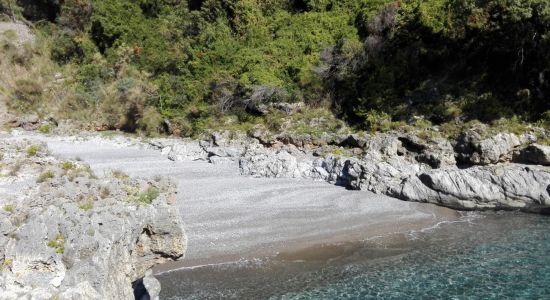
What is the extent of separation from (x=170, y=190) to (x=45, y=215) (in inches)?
147

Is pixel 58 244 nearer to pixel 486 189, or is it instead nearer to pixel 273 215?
pixel 273 215

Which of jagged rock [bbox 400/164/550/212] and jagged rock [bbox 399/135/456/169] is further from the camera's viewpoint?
jagged rock [bbox 399/135/456/169]

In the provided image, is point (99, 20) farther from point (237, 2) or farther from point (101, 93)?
point (237, 2)

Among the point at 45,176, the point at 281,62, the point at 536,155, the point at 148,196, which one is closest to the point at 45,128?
the point at 281,62

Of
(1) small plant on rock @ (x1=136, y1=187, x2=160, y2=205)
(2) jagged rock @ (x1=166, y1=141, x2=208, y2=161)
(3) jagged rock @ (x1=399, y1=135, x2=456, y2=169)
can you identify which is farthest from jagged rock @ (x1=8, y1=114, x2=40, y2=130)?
(3) jagged rock @ (x1=399, y1=135, x2=456, y2=169)

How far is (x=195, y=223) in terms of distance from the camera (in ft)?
52.5

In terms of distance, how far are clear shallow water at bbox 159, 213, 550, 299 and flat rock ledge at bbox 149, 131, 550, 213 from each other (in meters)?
2.69

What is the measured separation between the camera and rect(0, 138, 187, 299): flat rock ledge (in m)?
6.73

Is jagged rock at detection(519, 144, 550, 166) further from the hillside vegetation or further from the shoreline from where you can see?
the shoreline

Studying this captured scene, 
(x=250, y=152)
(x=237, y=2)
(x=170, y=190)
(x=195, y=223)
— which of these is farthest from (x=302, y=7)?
(x=170, y=190)

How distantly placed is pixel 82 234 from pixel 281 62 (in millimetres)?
26548

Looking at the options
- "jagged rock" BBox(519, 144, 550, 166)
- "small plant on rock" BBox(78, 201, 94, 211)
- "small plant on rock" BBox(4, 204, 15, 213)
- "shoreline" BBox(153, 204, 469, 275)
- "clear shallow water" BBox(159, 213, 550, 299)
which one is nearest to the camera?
"small plant on rock" BBox(4, 204, 15, 213)

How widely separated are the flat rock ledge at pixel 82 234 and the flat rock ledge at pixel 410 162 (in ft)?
37.8

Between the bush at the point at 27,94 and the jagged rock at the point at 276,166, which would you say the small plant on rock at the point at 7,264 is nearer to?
the jagged rock at the point at 276,166
